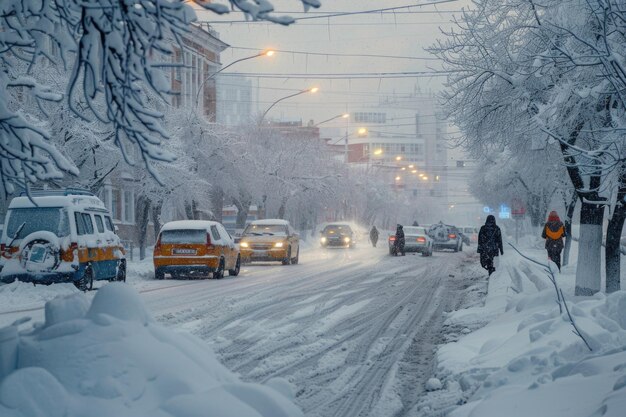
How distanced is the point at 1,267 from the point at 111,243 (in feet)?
10.4

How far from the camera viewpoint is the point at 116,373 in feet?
17.2

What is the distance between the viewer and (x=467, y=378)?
8.71 meters

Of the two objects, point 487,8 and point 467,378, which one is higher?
point 487,8

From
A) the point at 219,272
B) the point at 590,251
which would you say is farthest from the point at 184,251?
the point at 590,251

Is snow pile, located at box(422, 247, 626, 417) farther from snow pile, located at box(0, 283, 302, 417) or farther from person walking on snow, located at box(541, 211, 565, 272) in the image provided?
person walking on snow, located at box(541, 211, 565, 272)

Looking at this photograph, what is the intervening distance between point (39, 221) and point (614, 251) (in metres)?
12.4

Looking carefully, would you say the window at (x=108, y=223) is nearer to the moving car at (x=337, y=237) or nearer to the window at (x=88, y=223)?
the window at (x=88, y=223)

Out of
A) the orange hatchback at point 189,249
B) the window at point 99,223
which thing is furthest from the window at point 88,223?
the orange hatchback at point 189,249

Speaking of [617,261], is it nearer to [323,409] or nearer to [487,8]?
[487,8]

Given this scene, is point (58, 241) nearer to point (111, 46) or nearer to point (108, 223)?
point (108, 223)

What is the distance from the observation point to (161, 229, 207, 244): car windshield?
26.6 meters

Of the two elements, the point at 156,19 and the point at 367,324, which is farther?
the point at 367,324

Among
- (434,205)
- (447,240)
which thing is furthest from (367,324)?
(434,205)

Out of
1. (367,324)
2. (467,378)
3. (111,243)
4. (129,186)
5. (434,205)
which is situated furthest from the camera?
(434,205)
